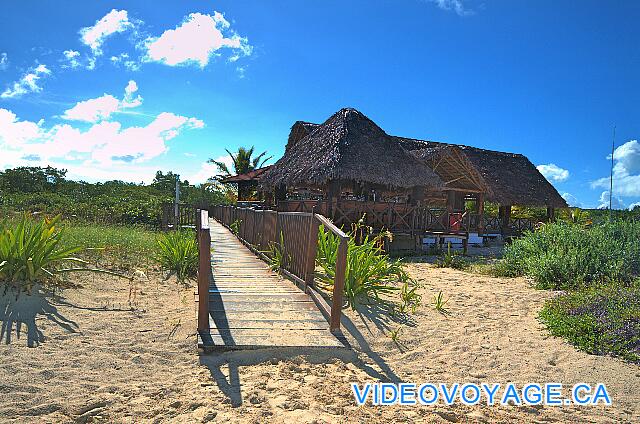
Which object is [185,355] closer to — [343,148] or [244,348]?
[244,348]

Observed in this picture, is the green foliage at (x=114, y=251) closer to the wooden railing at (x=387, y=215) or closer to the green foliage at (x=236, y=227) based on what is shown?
the green foliage at (x=236, y=227)

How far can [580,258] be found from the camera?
7699mm

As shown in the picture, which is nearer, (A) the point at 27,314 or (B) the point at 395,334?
(A) the point at 27,314

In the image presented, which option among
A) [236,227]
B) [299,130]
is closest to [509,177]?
[299,130]

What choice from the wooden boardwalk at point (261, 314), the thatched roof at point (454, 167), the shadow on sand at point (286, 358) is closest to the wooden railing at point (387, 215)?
the thatched roof at point (454, 167)

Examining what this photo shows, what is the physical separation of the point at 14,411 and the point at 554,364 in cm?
440

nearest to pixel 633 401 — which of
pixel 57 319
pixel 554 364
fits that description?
pixel 554 364

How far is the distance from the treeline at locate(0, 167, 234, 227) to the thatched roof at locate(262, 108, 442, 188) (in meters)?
6.02

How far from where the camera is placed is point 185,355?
3971mm

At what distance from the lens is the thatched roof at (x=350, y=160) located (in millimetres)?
13377

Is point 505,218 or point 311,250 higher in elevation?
point 505,218

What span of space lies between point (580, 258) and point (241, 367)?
6509 millimetres

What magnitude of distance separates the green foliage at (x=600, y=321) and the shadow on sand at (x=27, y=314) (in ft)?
16.7

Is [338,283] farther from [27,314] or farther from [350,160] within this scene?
[350,160]
